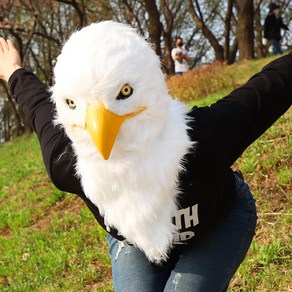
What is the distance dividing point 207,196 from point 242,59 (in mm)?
12066

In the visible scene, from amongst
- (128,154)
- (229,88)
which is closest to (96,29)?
(128,154)

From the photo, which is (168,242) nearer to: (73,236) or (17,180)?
(73,236)

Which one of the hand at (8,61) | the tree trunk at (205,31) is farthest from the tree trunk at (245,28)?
the hand at (8,61)

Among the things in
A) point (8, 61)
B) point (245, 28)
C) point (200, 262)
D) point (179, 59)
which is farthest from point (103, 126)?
point (245, 28)

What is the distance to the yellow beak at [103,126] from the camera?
60.1 inches

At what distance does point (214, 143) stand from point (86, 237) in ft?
9.68

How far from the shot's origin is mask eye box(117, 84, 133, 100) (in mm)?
1567

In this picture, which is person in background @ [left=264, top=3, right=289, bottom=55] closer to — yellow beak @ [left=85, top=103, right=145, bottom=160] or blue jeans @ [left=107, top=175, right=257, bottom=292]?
blue jeans @ [left=107, top=175, right=257, bottom=292]

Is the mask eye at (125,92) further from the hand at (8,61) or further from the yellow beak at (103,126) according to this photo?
the hand at (8,61)

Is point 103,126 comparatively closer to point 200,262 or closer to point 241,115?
point 241,115

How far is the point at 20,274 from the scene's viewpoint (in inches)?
165

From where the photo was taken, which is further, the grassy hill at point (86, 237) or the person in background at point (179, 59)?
the person in background at point (179, 59)

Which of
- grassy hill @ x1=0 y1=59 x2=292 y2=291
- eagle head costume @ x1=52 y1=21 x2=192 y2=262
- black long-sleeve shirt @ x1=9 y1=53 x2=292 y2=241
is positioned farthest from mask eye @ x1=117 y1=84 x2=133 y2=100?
grassy hill @ x1=0 y1=59 x2=292 y2=291

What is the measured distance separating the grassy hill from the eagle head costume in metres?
1.41
